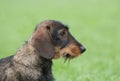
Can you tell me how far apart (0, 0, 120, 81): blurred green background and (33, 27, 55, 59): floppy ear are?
9.88 ft

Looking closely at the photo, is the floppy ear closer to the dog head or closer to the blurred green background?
the dog head

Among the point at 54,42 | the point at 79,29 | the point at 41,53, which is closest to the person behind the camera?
the point at 41,53

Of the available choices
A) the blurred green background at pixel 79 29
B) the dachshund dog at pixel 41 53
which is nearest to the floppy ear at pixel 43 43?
the dachshund dog at pixel 41 53

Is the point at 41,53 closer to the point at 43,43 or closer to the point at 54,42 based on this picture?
the point at 43,43

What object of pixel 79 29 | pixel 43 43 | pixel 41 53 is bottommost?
pixel 79 29

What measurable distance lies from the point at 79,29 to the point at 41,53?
A: 735 inches

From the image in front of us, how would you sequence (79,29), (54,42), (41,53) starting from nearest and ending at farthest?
(41,53) < (54,42) < (79,29)

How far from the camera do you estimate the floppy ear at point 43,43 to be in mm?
11102

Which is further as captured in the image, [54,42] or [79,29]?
[79,29]

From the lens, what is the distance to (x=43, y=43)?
1112 centimetres

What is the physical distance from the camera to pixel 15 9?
1556 inches

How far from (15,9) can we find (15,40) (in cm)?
1373

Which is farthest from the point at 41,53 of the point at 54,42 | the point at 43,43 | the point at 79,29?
the point at 79,29

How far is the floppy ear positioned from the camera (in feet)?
36.4
